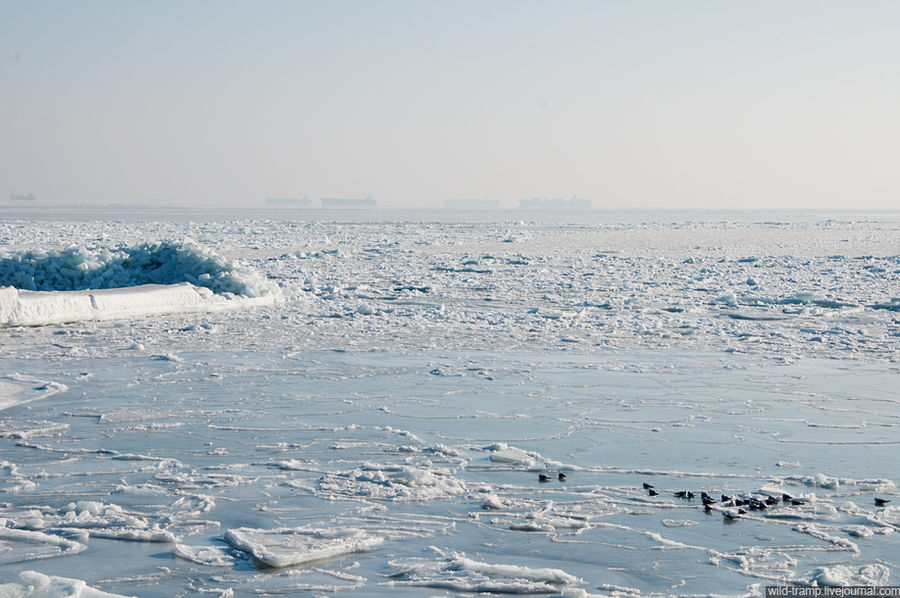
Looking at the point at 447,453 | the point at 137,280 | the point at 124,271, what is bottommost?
the point at 447,453

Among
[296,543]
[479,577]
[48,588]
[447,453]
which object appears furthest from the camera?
[447,453]

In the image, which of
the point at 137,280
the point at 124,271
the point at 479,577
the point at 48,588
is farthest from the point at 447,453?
the point at 124,271

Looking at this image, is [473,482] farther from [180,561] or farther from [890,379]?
[890,379]

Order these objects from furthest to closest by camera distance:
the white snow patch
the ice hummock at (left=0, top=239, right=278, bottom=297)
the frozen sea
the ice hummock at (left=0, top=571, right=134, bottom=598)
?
1. the ice hummock at (left=0, top=239, right=278, bottom=297)
2. the frozen sea
3. the white snow patch
4. the ice hummock at (left=0, top=571, right=134, bottom=598)

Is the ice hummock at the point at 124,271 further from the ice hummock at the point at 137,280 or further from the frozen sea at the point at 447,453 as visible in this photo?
the frozen sea at the point at 447,453

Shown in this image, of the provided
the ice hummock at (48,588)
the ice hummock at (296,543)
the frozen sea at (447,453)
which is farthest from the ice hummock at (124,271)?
the ice hummock at (48,588)

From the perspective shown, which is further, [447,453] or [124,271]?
[124,271]

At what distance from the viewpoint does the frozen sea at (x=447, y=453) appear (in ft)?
10.5

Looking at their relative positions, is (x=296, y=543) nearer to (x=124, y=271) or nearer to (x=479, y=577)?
(x=479, y=577)

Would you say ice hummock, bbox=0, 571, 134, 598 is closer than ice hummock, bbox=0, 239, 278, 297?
Yes

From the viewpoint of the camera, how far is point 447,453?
4773 millimetres

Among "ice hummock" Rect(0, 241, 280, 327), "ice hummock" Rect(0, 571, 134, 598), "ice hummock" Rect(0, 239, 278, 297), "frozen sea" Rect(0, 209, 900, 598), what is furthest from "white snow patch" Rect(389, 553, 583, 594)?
"ice hummock" Rect(0, 239, 278, 297)

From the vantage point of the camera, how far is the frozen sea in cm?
321

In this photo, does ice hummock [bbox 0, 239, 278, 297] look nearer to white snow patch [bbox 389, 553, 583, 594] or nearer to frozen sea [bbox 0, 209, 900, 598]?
frozen sea [bbox 0, 209, 900, 598]
